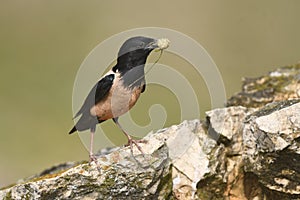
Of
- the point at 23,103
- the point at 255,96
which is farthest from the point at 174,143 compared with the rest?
the point at 23,103

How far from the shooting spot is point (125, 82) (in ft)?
26.3

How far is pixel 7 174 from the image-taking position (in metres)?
20.1

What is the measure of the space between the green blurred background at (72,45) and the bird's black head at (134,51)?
13.6 metres

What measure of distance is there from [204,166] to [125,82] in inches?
62.3

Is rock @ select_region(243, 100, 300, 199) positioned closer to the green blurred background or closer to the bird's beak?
the bird's beak

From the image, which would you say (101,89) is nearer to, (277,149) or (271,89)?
(277,149)

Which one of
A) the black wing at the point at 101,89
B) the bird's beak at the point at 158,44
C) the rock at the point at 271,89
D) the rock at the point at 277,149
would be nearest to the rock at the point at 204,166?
the rock at the point at 277,149

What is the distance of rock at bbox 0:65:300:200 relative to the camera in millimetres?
7578

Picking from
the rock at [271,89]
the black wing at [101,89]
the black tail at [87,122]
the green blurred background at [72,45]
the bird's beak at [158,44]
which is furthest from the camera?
the green blurred background at [72,45]

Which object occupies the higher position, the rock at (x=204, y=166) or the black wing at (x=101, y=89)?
the black wing at (x=101, y=89)

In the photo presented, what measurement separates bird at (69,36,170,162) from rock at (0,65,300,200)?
0.32 meters

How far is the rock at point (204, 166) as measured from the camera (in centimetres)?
758

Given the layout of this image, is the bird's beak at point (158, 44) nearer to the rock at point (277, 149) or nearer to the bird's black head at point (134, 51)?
the bird's black head at point (134, 51)

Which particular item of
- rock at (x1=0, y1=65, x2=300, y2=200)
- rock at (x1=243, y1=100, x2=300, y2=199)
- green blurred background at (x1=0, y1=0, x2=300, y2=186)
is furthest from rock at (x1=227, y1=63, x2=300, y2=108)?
green blurred background at (x1=0, y1=0, x2=300, y2=186)
